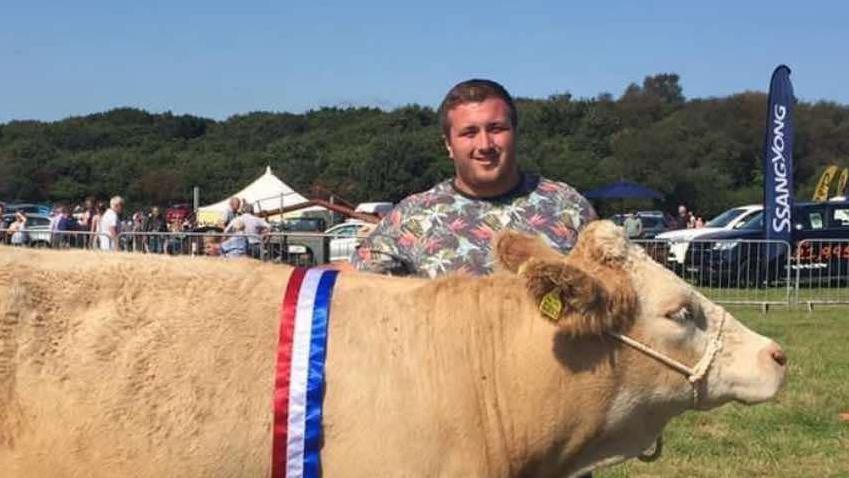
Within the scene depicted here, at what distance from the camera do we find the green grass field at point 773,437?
758 centimetres

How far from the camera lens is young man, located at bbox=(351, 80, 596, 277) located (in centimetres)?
427

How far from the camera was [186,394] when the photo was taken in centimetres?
302

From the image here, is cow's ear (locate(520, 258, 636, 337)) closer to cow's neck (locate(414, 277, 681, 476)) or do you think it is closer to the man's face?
cow's neck (locate(414, 277, 681, 476))

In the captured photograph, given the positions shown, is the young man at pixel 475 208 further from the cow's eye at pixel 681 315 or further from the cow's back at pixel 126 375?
the cow's back at pixel 126 375

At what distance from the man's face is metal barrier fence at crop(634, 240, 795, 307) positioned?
1638 cm

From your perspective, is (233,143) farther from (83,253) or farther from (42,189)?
(83,253)

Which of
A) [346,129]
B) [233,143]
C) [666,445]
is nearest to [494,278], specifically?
[666,445]

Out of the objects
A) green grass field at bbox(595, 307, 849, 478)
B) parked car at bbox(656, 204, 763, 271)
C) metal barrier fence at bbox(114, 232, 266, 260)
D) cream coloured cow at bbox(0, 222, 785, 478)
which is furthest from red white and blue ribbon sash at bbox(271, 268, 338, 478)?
parked car at bbox(656, 204, 763, 271)

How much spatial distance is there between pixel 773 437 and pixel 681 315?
541 cm

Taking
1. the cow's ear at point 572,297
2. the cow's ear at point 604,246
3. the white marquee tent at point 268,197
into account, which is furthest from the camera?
the white marquee tent at point 268,197

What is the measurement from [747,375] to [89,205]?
26.7 metres

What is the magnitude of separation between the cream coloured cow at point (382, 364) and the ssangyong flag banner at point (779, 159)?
18888 millimetres

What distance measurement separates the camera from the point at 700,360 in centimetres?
357

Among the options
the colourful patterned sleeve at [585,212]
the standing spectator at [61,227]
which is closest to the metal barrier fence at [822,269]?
the standing spectator at [61,227]
